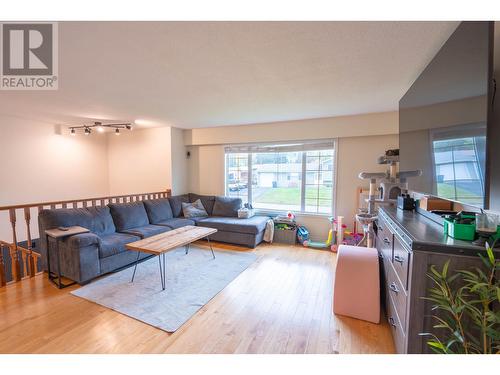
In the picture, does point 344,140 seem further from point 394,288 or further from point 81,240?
point 81,240

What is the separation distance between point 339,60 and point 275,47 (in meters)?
0.60

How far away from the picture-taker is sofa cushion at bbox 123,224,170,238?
3249mm

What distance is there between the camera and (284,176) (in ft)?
14.8

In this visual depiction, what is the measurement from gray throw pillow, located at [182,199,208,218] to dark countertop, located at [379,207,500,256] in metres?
3.59

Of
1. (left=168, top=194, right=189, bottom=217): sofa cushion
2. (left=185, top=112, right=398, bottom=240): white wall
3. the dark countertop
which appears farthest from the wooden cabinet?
(left=168, top=194, right=189, bottom=217): sofa cushion

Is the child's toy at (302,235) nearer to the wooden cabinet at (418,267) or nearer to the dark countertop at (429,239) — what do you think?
the dark countertop at (429,239)

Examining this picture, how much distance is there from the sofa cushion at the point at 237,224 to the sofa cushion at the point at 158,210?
2.13 ft

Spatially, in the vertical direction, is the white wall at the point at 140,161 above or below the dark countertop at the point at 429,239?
above

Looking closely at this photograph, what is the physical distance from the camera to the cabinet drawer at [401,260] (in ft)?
4.25

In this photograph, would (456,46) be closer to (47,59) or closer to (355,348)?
(355,348)

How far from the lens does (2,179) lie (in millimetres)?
3750

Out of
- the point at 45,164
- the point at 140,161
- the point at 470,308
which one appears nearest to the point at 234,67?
the point at 470,308

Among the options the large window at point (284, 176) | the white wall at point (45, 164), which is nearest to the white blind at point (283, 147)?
the large window at point (284, 176)
